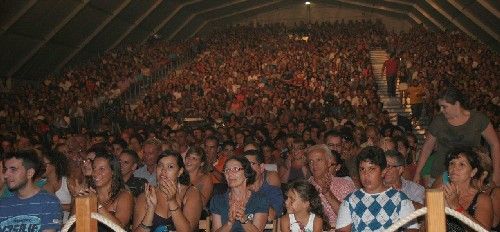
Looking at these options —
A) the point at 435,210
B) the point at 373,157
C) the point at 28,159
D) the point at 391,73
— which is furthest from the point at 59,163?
the point at 391,73

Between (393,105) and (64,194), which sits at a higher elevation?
(393,105)

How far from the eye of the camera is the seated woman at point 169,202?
17.8ft

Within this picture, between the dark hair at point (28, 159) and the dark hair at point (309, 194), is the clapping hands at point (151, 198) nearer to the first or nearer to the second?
the dark hair at point (28, 159)

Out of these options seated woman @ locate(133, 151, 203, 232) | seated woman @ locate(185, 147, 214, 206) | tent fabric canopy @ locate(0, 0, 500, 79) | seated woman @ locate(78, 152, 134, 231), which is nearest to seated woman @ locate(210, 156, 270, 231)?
seated woman @ locate(133, 151, 203, 232)

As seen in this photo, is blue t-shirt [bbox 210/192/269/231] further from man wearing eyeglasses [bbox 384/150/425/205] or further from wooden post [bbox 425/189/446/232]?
wooden post [bbox 425/189/446/232]

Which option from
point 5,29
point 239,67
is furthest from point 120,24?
point 5,29

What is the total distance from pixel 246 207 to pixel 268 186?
1.01 metres

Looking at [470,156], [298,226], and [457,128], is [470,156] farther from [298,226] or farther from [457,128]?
[457,128]

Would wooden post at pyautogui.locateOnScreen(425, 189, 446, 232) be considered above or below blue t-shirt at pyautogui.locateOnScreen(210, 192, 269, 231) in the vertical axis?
above

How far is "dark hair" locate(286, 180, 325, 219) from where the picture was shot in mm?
5379

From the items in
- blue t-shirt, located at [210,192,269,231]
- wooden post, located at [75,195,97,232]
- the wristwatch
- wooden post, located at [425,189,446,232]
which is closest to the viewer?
wooden post, located at [425,189,446,232]

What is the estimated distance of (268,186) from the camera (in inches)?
260

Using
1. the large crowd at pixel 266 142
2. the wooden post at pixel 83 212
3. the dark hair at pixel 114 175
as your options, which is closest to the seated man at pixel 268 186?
the large crowd at pixel 266 142

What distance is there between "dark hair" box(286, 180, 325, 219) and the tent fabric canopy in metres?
18.2
